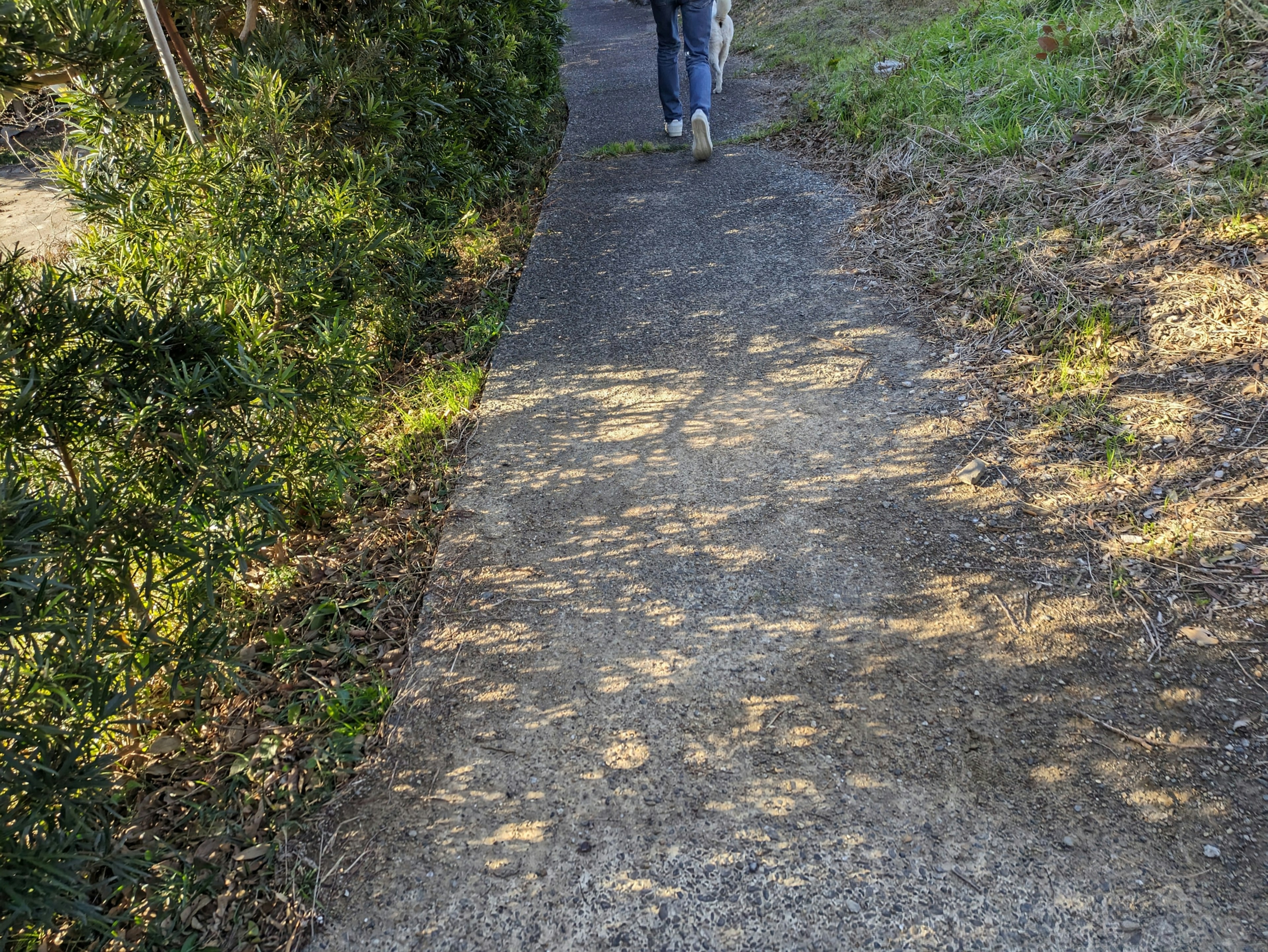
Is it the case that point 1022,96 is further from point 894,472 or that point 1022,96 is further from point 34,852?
point 34,852

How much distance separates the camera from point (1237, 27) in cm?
400

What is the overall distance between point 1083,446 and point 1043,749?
1290 mm

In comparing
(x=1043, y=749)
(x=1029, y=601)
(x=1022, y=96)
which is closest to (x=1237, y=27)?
(x=1022, y=96)

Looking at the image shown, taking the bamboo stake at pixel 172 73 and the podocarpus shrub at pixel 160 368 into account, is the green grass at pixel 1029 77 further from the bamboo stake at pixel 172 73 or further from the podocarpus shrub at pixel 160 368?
the bamboo stake at pixel 172 73

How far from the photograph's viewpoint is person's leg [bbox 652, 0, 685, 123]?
226 inches

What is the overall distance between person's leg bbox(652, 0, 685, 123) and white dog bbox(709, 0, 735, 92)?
500mm

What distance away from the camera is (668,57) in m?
5.98

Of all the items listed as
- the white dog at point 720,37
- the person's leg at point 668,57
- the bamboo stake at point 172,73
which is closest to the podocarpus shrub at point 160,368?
the bamboo stake at point 172,73

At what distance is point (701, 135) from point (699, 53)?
662 mm

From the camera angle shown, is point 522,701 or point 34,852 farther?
point 522,701

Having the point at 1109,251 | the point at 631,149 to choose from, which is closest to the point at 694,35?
the point at 631,149

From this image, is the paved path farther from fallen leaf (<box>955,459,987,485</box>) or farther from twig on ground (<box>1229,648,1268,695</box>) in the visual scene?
twig on ground (<box>1229,648,1268,695</box>)

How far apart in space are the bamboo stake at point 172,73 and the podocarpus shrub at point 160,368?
Answer: 0.24ft

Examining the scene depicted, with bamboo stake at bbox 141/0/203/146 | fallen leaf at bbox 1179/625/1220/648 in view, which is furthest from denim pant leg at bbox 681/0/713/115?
fallen leaf at bbox 1179/625/1220/648
